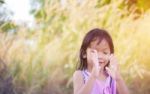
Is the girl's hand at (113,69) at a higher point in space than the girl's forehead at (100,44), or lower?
lower

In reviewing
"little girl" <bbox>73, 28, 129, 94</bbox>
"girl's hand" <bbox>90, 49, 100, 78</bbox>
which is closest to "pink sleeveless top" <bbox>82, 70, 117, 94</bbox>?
"little girl" <bbox>73, 28, 129, 94</bbox>

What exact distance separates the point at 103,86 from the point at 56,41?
1.12m

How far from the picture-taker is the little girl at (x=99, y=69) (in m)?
3.29

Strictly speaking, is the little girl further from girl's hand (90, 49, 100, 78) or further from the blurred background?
the blurred background

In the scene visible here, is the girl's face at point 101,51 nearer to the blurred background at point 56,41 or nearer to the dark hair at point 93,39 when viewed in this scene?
the dark hair at point 93,39

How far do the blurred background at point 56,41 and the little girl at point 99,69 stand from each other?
958 mm

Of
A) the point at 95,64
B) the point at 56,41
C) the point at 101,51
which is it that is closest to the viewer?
the point at 95,64

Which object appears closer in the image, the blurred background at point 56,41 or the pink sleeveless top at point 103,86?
the pink sleeveless top at point 103,86

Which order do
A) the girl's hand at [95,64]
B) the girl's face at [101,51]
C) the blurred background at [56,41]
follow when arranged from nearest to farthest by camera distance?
the girl's hand at [95,64]
the girl's face at [101,51]
the blurred background at [56,41]

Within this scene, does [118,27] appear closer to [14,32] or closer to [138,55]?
[138,55]

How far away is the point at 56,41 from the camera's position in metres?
4.42

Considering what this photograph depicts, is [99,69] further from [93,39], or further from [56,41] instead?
[56,41]

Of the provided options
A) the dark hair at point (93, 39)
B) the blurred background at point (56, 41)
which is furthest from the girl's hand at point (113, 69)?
the blurred background at point (56, 41)

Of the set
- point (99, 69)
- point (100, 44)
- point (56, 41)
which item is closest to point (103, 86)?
point (99, 69)
